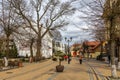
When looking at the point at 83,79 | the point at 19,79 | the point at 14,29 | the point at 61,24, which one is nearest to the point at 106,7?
the point at 83,79

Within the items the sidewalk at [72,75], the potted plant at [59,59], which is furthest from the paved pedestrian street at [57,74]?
the potted plant at [59,59]

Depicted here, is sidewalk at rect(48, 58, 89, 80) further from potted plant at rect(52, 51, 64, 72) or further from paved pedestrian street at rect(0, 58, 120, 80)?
potted plant at rect(52, 51, 64, 72)

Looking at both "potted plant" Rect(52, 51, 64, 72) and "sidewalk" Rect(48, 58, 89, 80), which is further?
"potted plant" Rect(52, 51, 64, 72)

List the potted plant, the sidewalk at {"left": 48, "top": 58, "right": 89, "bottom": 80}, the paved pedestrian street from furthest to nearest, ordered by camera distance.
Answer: the potted plant → the paved pedestrian street → the sidewalk at {"left": 48, "top": 58, "right": 89, "bottom": 80}

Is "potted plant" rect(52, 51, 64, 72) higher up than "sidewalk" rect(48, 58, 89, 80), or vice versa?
"potted plant" rect(52, 51, 64, 72)

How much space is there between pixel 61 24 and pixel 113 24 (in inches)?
1811

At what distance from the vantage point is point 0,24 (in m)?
48.1

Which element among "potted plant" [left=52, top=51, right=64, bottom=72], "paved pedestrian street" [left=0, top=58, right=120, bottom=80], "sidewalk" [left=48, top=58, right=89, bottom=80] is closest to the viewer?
"sidewalk" [left=48, top=58, right=89, bottom=80]

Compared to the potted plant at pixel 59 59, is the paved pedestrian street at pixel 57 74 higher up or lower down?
lower down

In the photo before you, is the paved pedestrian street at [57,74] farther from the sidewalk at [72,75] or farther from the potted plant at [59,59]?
the potted plant at [59,59]

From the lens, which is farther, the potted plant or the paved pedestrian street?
the potted plant

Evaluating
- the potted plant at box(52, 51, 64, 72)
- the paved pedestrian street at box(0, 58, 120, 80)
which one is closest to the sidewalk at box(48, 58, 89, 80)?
the paved pedestrian street at box(0, 58, 120, 80)

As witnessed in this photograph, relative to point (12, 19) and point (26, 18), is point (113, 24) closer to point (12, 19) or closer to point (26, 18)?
point (12, 19)

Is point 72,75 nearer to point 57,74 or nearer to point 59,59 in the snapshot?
point 57,74
